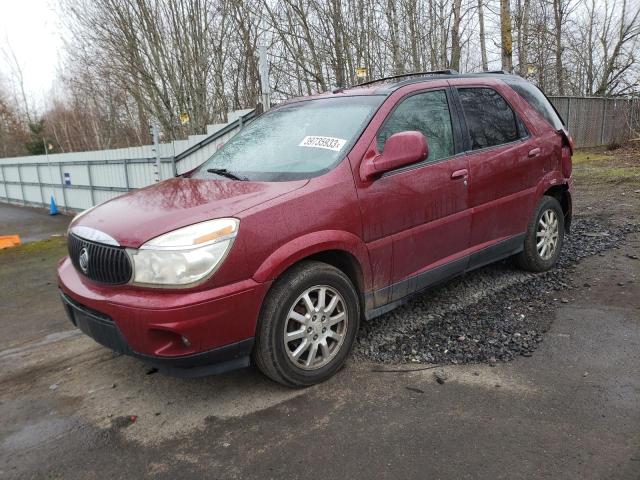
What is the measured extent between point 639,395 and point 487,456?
1.10 m

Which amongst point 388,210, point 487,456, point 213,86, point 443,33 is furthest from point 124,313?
point 443,33

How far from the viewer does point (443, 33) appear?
14.7m

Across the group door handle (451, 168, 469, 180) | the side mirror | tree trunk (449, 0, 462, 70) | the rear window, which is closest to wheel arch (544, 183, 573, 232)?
the rear window

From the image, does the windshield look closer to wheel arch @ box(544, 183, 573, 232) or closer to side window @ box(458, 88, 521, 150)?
side window @ box(458, 88, 521, 150)

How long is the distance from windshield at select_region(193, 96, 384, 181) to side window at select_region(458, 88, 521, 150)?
3.13 ft

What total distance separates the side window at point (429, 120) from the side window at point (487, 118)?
0.81 feet

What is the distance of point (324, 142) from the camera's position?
11.4 ft

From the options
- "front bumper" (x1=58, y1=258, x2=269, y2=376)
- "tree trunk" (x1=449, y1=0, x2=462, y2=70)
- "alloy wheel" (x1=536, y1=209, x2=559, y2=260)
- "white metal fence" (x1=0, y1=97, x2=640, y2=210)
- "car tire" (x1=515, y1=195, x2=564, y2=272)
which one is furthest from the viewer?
"tree trunk" (x1=449, y1=0, x2=462, y2=70)

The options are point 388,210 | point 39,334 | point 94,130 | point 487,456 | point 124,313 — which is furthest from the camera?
point 94,130

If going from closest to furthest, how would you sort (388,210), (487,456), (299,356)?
(487,456) → (299,356) → (388,210)

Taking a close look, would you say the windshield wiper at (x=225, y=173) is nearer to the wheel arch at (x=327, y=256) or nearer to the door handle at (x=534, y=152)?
the wheel arch at (x=327, y=256)

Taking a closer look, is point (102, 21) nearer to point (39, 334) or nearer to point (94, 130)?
point (39, 334)

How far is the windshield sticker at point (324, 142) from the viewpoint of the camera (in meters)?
3.40

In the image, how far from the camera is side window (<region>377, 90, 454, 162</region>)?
3629 millimetres
